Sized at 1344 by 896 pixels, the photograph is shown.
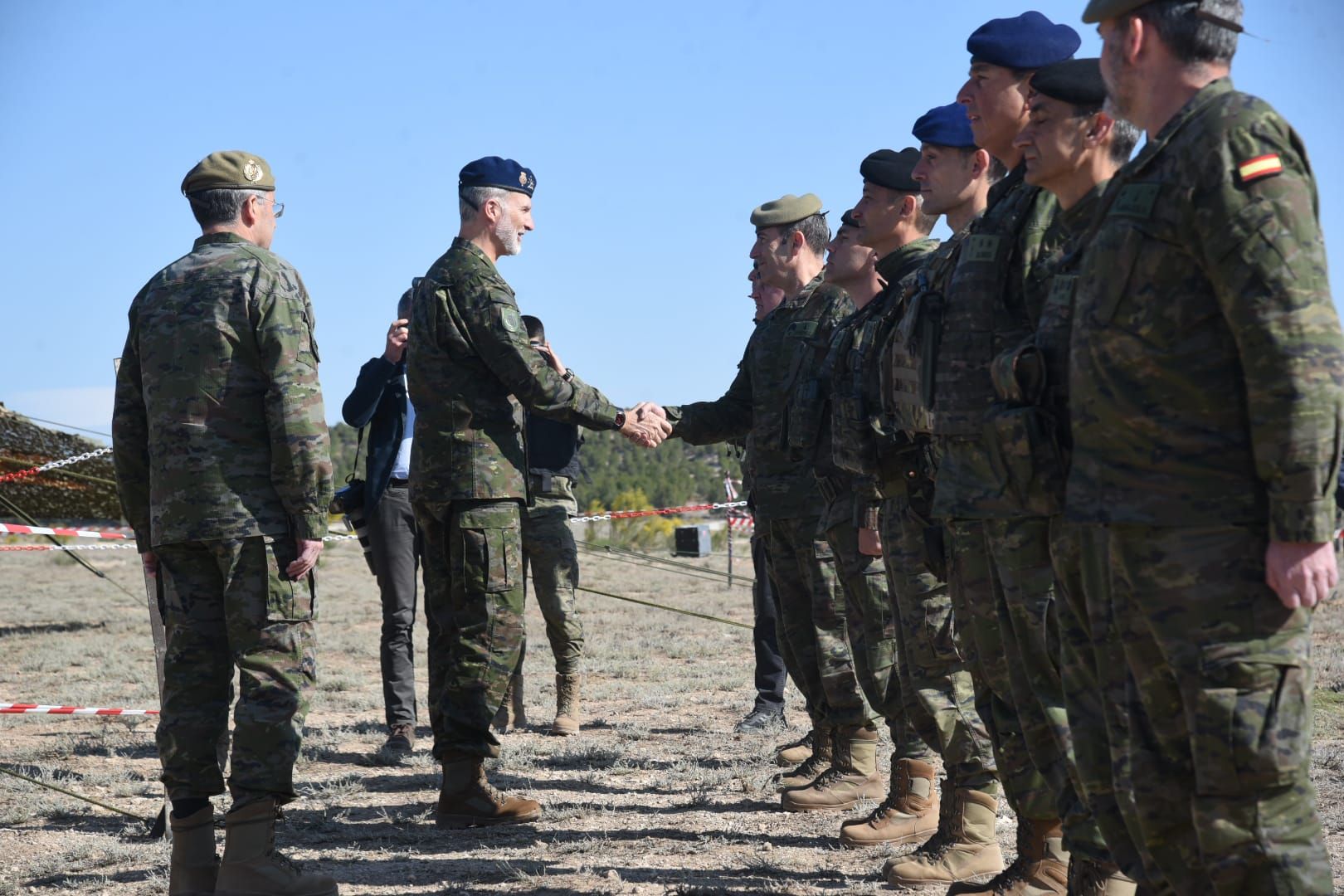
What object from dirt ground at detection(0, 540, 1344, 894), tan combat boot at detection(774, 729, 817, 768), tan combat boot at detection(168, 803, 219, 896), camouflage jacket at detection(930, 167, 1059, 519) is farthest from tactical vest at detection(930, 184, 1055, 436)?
tan combat boot at detection(774, 729, 817, 768)

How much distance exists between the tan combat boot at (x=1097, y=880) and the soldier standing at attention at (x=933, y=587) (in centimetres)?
81

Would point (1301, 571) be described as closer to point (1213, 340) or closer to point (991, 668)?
point (1213, 340)

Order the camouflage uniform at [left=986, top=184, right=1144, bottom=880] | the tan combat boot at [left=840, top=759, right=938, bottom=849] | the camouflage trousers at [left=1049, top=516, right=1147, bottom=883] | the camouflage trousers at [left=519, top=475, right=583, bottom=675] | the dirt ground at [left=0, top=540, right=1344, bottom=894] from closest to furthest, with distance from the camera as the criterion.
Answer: the camouflage trousers at [left=1049, top=516, right=1147, bottom=883]
the camouflage uniform at [left=986, top=184, right=1144, bottom=880]
the dirt ground at [left=0, top=540, right=1344, bottom=894]
the tan combat boot at [left=840, top=759, right=938, bottom=849]
the camouflage trousers at [left=519, top=475, right=583, bottom=675]

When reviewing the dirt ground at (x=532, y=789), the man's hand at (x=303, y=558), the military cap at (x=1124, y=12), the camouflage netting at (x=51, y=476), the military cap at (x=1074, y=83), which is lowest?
the dirt ground at (x=532, y=789)

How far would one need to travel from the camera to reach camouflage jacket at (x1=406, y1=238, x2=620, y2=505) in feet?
19.1

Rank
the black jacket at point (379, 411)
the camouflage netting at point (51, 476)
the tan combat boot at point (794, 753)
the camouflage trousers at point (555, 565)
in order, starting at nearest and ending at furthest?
the tan combat boot at point (794, 753)
the black jacket at point (379, 411)
the camouflage trousers at point (555, 565)
the camouflage netting at point (51, 476)

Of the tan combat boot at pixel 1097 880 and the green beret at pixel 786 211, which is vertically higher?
the green beret at pixel 786 211

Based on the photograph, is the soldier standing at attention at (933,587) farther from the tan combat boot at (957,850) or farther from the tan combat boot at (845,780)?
the tan combat boot at (845,780)

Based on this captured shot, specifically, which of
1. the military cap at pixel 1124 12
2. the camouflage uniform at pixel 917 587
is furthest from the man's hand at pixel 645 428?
the military cap at pixel 1124 12

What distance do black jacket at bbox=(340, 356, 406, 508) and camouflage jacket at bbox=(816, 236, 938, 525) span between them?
9.71 ft

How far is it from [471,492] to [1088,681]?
3237 mm

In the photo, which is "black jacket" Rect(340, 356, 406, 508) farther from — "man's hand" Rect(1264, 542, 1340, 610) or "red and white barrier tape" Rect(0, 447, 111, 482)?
"man's hand" Rect(1264, 542, 1340, 610)

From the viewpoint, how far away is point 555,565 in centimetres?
866

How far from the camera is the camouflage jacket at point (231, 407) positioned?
4.57 m
